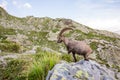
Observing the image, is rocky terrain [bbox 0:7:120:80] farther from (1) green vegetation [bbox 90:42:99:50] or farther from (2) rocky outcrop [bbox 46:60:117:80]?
(2) rocky outcrop [bbox 46:60:117:80]

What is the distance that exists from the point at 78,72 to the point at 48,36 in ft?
154

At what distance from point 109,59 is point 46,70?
34704 millimetres

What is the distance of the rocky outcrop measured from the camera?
1126 cm

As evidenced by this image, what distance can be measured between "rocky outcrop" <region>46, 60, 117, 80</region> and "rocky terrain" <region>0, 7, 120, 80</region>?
37.7 feet

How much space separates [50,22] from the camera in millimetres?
70312

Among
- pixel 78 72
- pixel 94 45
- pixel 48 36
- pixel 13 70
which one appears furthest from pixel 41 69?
pixel 48 36

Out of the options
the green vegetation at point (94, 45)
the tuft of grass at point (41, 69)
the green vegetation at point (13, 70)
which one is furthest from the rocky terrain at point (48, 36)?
the tuft of grass at point (41, 69)

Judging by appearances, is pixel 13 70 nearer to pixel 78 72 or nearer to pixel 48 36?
pixel 78 72

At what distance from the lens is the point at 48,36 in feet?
192

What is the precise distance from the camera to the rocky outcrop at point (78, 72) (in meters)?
11.3

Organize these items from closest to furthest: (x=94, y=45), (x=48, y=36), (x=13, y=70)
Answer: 1. (x=13, y=70)
2. (x=94, y=45)
3. (x=48, y=36)

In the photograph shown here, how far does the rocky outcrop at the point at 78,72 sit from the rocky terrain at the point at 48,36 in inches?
453

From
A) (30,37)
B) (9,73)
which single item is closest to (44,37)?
(30,37)

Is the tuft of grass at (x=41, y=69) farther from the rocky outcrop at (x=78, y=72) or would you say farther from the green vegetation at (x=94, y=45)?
the green vegetation at (x=94, y=45)
